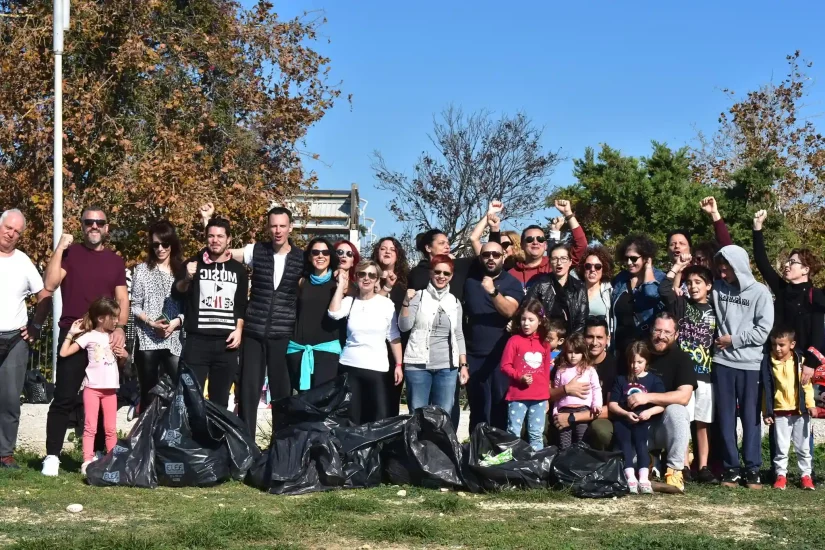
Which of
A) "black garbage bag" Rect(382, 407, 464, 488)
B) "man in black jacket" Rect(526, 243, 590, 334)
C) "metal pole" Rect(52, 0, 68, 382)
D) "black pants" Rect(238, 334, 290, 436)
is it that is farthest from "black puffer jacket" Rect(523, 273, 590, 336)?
"metal pole" Rect(52, 0, 68, 382)

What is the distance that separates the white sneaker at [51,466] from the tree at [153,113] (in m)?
7.30

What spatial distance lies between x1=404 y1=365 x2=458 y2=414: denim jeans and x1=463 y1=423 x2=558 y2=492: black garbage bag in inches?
25.0

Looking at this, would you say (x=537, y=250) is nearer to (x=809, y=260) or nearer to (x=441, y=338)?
(x=441, y=338)

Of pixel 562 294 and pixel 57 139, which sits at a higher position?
pixel 57 139

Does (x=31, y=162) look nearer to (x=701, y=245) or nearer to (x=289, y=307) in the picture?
(x=289, y=307)

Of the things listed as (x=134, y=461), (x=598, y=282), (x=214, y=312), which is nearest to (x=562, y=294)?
(x=598, y=282)

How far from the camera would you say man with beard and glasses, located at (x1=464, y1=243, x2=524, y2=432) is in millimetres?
8047

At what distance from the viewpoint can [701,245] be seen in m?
8.53

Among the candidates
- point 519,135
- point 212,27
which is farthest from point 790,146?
point 212,27

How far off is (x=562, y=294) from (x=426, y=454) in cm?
171

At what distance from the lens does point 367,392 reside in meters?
8.04

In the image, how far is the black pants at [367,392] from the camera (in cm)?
798

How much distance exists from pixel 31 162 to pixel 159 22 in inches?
117

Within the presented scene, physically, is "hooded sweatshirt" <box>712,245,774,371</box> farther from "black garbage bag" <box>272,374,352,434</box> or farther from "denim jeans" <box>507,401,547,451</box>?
"black garbage bag" <box>272,374,352,434</box>
